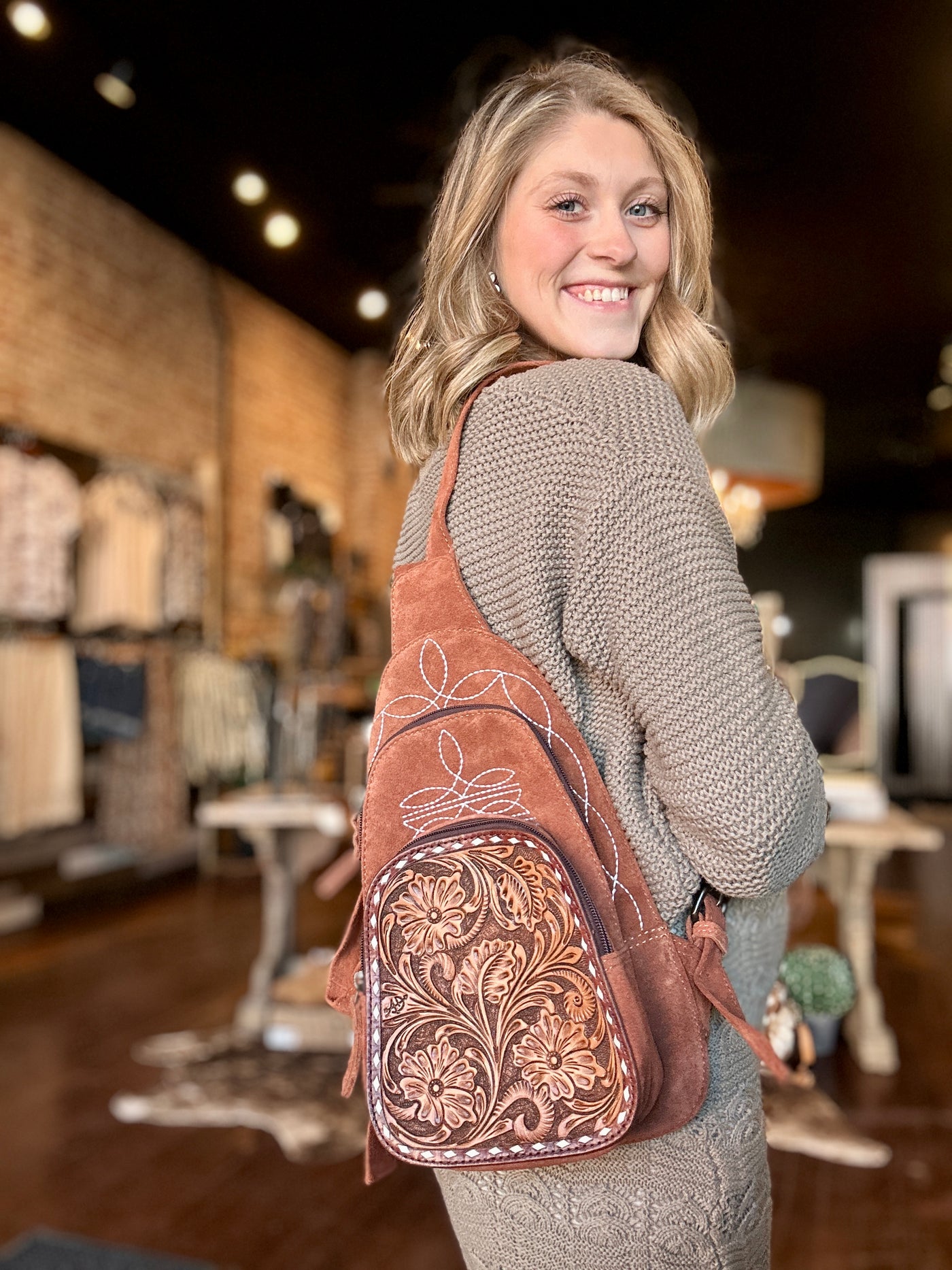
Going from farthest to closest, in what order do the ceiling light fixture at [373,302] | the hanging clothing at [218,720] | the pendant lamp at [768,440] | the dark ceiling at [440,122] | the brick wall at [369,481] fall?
the brick wall at [369,481] → the pendant lamp at [768,440] → the hanging clothing at [218,720] → the ceiling light fixture at [373,302] → the dark ceiling at [440,122]

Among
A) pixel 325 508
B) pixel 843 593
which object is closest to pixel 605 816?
pixel 325 508

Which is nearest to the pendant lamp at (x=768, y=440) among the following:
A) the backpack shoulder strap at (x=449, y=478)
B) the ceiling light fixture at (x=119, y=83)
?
the ceiling light fixture at (x=119, y=83)

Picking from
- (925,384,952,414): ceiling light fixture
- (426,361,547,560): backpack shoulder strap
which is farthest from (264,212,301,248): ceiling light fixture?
(925,384,952,414): ceiling light fixture

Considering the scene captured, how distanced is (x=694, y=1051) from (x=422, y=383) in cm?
57

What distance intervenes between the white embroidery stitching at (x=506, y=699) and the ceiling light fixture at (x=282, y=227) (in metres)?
4.91

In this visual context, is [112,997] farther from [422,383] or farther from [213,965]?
[422,383]

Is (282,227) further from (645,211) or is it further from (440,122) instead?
(645,211)

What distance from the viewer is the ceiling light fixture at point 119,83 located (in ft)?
15.2

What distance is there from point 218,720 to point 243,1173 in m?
4.38

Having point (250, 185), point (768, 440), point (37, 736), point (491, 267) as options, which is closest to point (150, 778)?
point (37, 736)

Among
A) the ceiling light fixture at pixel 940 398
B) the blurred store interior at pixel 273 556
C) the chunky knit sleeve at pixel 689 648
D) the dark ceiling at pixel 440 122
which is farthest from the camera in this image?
the ceiling light fixture at pixel 940 398

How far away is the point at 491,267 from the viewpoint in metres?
0.94

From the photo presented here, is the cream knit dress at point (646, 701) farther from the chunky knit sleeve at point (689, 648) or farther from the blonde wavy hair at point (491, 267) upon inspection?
the blonde wavy hair at point (491, 267)

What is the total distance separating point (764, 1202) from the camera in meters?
0.81
